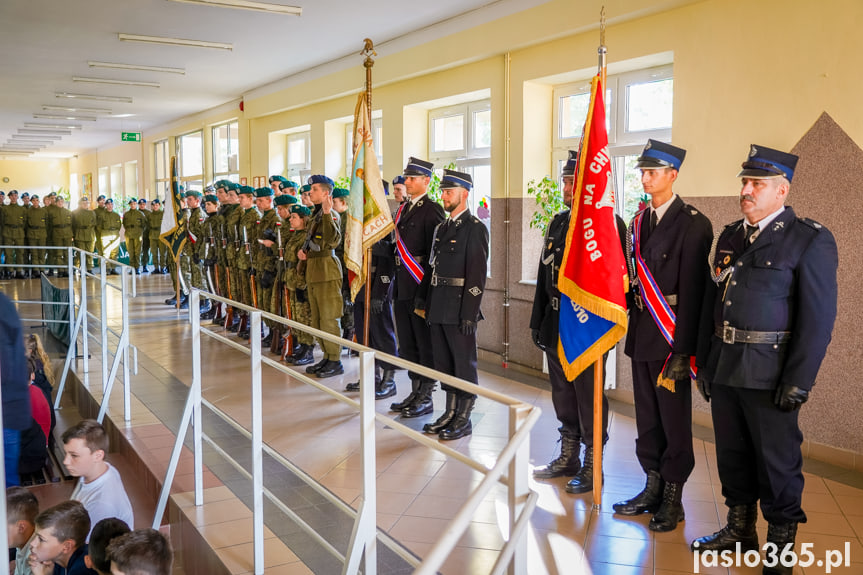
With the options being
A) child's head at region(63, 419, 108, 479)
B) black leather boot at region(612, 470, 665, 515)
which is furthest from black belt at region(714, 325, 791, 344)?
child's head at region(63, 419, 108, 479)

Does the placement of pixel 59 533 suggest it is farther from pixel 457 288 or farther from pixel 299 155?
pixel 299 155

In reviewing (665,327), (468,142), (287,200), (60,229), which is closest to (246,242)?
(287,200)

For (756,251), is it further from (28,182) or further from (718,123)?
(28,182)

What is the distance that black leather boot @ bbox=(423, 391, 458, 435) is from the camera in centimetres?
452

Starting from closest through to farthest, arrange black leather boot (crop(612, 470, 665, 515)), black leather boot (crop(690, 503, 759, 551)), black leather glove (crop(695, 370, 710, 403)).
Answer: black leather boot (crop(690, 503, 759, 551))
black leather glove (crop(695, 370, 710, 403))
black leather boot (crop(612, 470, 665, 515))

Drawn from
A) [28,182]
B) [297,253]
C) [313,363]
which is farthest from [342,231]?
Answer: [28,182]

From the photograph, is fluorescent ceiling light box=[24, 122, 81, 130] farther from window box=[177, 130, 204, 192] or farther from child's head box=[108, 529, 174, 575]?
child's head box=[108, 529, 174, 575]

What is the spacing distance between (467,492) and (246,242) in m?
4.81

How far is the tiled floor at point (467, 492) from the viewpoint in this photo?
2.98m

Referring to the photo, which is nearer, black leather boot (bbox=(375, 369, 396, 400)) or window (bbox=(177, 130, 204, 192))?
black leather boot (bbox=(375, 369, 396, 400))

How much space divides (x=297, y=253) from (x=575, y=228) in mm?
3459

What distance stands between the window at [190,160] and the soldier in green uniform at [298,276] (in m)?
10.4

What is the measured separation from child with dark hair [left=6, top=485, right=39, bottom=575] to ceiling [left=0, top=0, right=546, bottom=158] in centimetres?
508

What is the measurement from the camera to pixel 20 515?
119 inches
